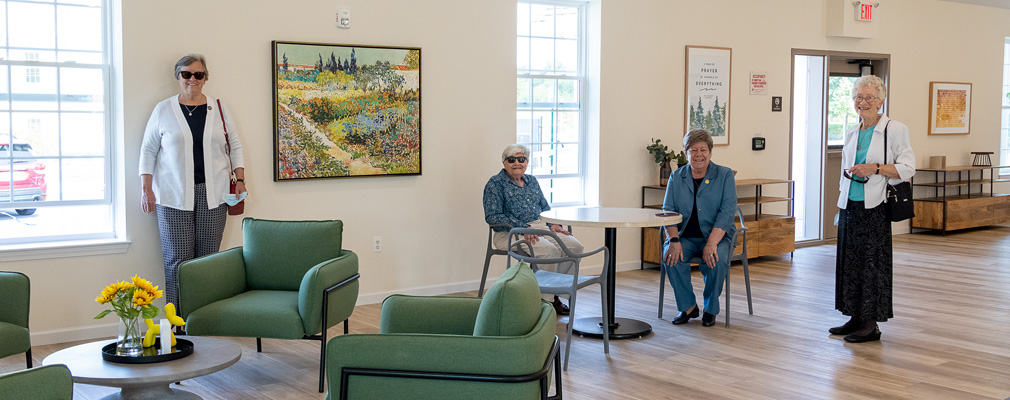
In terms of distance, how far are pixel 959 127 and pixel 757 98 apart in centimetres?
354

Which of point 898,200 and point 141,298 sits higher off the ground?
point 898,200

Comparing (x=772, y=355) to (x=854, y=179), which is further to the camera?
(x=854, y=179)

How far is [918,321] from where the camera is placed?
5.57 m

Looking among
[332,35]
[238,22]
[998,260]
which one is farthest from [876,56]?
[238,22]

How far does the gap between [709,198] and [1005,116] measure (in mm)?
7724

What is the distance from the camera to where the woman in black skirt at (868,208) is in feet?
15.6

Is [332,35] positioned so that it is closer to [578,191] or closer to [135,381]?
[578,191]

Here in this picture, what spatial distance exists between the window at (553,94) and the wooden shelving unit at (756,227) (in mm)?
670

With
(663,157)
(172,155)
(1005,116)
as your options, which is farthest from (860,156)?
(1005,116)

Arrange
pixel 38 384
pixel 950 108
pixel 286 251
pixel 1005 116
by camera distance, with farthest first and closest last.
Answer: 1. pixel 1005 116
2. pixel 950 108
3. pixel 286 251
4. pixel 38 384

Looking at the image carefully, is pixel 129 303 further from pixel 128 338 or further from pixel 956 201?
pixel 956 201

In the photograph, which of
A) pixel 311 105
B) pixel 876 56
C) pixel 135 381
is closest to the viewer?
pixel 135 381

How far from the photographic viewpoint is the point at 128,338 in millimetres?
3506

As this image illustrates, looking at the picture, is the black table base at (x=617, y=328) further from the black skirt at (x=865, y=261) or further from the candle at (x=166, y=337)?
the candle at (x=166, y=337)
